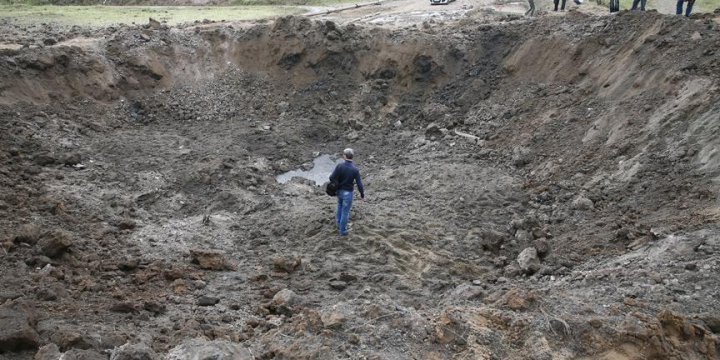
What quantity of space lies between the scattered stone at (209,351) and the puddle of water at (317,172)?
24.9ft

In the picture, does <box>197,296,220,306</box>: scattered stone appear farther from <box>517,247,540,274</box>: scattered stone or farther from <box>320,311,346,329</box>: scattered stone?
<box>517,247,540,274</box>: scattered stone

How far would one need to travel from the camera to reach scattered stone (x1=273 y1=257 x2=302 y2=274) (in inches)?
372

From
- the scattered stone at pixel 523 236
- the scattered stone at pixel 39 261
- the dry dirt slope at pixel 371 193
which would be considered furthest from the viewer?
the scattered stone at pixel 523 236

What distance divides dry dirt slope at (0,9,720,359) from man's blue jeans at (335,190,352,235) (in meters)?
0.29

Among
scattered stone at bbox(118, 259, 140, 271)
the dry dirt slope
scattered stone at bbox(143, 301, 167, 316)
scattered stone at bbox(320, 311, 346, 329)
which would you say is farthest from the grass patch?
scattered stone at bbox(320, 311, 346, 329)

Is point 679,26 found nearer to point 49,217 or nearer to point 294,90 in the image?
point 294,90

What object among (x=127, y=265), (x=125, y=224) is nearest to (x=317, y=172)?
(x=125, y=224)

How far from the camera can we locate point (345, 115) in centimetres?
1645

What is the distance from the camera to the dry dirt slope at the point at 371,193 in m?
6.51

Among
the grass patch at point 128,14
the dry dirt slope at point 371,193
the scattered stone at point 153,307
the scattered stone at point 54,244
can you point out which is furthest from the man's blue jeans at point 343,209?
the grass patch at point 128,14

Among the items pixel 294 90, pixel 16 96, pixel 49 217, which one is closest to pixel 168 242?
pixel 49 217

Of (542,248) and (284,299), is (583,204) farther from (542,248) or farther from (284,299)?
(284,299)

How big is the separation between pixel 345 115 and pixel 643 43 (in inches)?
296

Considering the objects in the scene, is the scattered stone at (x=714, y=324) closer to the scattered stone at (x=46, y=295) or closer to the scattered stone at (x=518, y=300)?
the scattered stone at (x=518, y=300)
